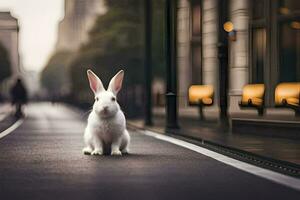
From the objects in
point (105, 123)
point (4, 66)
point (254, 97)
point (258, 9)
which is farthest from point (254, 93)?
point (4, 66)

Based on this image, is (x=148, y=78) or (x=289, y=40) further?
(x=148, y=78)

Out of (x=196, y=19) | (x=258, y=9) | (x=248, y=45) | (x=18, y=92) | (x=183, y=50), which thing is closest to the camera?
(x=258, y=9)

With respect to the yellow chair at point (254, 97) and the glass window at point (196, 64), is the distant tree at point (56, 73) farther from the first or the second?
the yellow chair at point (254, 97)

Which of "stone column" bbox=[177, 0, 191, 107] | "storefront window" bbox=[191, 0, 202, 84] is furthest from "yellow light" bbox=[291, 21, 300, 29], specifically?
"stone column" bbox=[177, 0, 191, 107]

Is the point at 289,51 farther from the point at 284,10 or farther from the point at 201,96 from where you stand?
the point at 201,96

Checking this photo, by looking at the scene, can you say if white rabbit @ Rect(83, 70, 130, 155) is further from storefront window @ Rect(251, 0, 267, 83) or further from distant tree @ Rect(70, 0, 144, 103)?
distant tree @ Rect(70, 0, 144, 103)

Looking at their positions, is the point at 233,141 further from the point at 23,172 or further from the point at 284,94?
the point at 23,172
